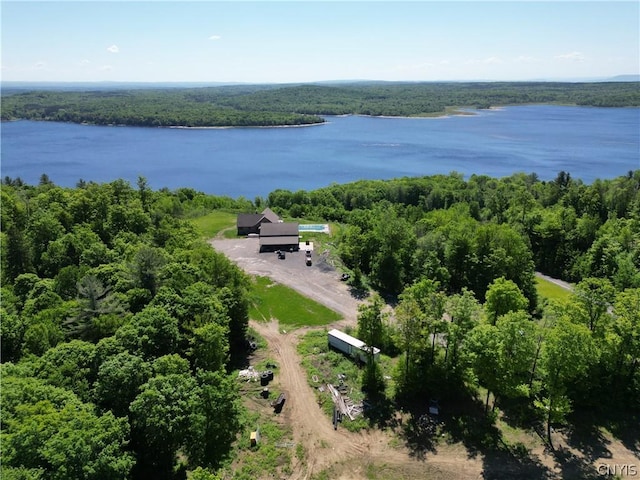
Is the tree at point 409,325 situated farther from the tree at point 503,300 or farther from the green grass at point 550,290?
the green grass at point 550,290

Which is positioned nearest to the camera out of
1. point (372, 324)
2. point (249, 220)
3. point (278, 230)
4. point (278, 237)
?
point (372, 324)

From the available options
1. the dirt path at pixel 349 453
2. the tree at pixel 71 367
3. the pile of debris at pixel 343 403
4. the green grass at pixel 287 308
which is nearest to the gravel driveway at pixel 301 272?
the green grass at pixel 287 308

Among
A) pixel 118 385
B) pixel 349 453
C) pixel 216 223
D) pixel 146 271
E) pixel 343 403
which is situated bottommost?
pixel 349 453

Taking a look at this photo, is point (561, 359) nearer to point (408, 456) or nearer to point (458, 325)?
point (458, 325)

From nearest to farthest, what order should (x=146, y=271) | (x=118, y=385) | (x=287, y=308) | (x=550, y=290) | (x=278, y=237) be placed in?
1. (x=118, y=385)
2. (x=146, y=271)
3. (x=287, y=308)
4. (x=550, y=290)
5. (x=278, y=237)

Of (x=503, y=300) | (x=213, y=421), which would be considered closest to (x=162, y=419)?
(x=213, y=421)
